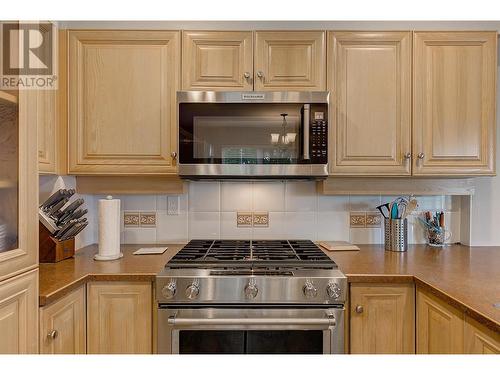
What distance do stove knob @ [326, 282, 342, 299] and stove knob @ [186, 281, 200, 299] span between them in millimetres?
526

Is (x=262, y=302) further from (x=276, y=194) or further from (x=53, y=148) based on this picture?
(x=53, y=148)

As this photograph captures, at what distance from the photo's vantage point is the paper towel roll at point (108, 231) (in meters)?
1.69

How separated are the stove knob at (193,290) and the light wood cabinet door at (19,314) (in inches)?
20.5

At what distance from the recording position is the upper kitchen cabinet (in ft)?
3.44

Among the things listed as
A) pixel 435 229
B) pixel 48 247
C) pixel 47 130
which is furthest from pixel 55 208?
pixel 435 229

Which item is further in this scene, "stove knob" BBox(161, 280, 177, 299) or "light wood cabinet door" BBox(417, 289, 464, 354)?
"stove knob" BBox(161, 280, 177, 299)

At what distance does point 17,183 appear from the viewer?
3.53ft

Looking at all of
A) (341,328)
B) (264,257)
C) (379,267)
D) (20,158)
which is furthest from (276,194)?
(20,158)

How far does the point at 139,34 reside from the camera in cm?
178

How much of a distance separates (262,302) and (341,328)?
34cm

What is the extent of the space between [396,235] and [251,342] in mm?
1018

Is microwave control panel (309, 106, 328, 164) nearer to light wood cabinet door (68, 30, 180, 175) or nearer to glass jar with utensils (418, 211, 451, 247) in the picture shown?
light wood cabinet door (68, 30, 180, 175)

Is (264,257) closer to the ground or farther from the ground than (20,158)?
closer to the ground

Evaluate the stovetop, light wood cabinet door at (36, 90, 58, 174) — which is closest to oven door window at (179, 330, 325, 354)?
the stovetop
